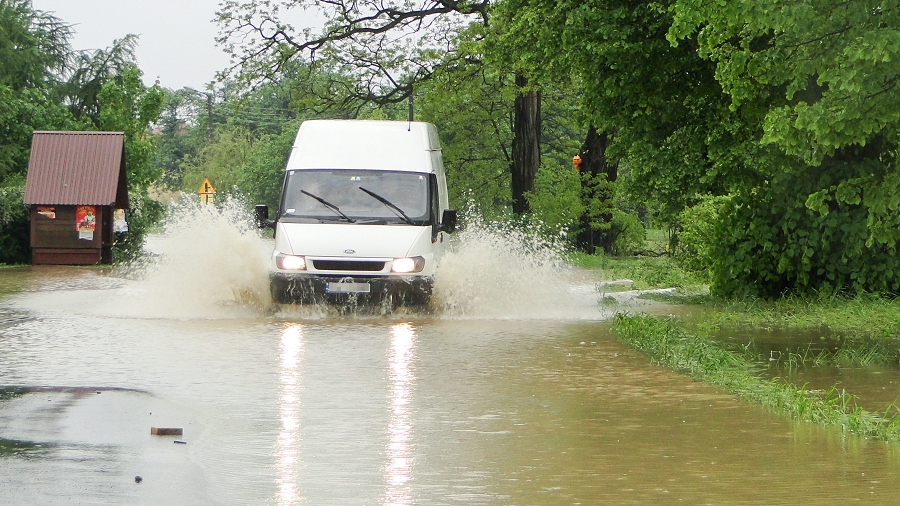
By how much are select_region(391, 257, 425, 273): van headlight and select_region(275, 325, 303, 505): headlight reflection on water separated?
2812 mm

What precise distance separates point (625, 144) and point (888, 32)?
8.68m

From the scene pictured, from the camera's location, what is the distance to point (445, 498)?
6457 millimetres

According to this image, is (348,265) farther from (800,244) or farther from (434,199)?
(800,244)

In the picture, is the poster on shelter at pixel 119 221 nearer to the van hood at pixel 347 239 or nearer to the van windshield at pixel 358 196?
the van windshield at pixel 358 196

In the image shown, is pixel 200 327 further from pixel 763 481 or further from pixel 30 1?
pixel 30 1

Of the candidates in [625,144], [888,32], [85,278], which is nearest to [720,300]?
[625,144]

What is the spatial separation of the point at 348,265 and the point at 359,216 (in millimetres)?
975

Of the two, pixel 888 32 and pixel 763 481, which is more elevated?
pixel 888 32

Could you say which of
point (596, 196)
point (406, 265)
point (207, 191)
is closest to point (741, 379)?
point (406, 265)

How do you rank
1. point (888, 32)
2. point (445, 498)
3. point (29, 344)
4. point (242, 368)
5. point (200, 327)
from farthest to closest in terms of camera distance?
point (200, 327) → point (29, 344) → point (242, 368) → point (888, 32) → point (445, 498)

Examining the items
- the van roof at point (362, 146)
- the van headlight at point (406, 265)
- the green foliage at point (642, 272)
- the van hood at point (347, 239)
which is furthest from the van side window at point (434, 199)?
the green foliage at point (642, 272)

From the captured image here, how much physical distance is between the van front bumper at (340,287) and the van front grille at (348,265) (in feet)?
0.31

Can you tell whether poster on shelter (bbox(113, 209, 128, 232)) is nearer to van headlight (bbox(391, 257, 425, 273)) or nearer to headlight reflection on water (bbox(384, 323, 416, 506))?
van headlight (bbox(391, 257, 425, 273))

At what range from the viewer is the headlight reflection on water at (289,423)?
6.69 meters
